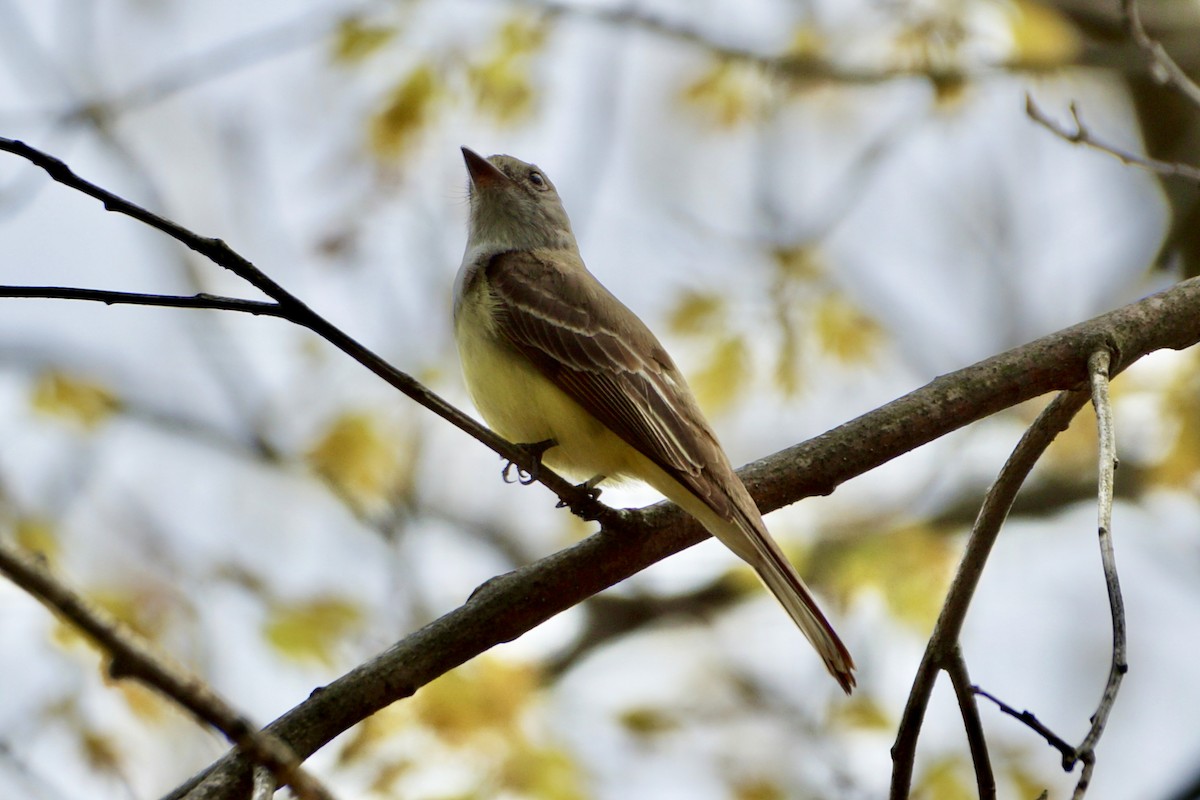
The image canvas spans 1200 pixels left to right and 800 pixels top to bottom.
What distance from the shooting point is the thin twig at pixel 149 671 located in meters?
2.04

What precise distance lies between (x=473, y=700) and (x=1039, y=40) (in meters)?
5.69

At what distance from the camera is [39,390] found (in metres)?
→ 8.15

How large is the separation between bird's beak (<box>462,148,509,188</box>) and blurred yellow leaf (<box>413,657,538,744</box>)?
2.66m

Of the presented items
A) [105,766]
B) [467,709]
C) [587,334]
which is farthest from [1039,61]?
Answer: [105,766]

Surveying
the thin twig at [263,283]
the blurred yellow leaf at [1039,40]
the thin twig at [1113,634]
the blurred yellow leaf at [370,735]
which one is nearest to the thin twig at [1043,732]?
the thin twig at [1113,634]

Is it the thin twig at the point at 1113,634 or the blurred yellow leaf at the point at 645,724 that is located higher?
the blurred yellow leaf at the point at 645,724

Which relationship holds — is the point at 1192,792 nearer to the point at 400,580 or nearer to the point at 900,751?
the point at 900,751

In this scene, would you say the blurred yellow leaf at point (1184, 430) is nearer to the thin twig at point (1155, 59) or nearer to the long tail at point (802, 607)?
the thin twig at point (1155, 59)

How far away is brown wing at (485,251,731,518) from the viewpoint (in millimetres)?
4676

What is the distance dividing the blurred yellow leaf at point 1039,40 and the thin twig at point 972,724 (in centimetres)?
547

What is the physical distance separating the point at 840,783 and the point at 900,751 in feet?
8.11

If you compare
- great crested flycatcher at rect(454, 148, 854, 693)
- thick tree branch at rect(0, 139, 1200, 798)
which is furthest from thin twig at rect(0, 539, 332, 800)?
Result: great crested flycatcher at rect(454, 148, 854, 693)

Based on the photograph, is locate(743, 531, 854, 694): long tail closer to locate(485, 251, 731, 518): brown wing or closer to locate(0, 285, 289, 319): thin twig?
locate(485, 251, 731, 518): brown wing

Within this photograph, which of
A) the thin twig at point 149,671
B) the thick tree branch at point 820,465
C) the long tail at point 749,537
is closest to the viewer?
the thin twig at point 149,671
